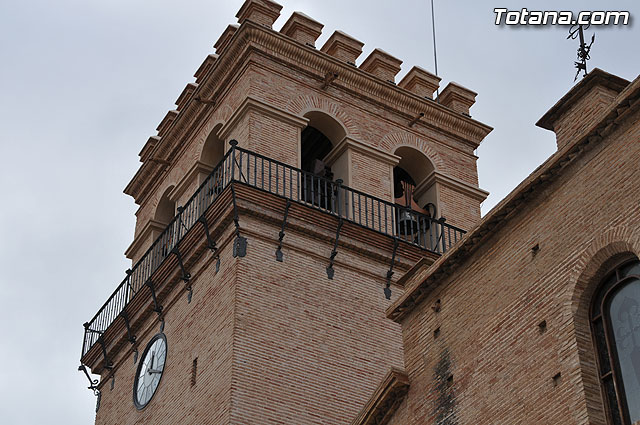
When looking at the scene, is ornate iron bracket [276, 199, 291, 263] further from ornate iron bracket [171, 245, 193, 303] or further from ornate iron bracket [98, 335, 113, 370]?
ornate iron bracket [98, 335, 113, 370]

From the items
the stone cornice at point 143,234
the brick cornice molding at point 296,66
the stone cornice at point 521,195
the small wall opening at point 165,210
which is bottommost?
the stone cornice at point 521,195

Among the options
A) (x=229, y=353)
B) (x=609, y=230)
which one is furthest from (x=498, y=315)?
(x=229, y=353)

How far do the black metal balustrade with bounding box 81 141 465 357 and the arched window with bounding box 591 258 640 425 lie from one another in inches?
333

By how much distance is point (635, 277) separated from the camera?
11484 millimetres

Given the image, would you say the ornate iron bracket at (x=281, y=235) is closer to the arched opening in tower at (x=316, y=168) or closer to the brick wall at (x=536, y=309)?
the arched opening in tower at (x=316, y=168)

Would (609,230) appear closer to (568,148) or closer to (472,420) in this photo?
(568,148)

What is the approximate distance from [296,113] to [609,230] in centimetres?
1063

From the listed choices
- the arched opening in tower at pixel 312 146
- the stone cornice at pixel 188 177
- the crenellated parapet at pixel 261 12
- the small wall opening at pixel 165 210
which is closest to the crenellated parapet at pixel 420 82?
the arched opening in tower at pixel 312 146

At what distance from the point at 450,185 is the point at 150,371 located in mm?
7039

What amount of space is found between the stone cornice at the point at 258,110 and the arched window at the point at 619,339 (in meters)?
10.3

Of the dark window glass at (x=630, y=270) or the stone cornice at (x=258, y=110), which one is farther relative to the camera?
the stone cornice at (x=258, y=110)

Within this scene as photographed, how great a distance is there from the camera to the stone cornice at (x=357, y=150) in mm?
21906

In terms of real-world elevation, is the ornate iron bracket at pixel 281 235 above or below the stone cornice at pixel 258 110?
below

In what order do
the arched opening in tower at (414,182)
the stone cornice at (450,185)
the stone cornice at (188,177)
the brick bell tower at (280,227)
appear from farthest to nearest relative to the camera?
the stone cornice at (450,185) → the arched opening in tower at (414,182) → the stone cornice at (188,177) → the brick bell tower at (280,227)
